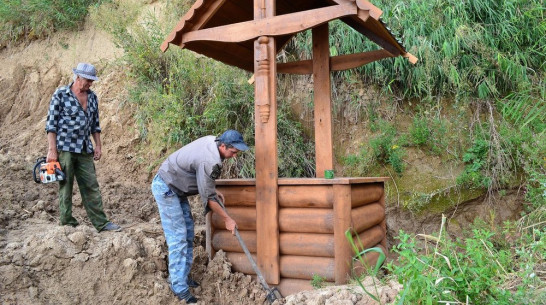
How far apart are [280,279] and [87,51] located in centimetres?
778

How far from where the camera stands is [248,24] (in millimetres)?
4371

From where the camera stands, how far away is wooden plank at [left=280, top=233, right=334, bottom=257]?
13.2 ft

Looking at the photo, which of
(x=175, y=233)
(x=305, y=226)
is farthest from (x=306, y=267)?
(x=175, y=233)

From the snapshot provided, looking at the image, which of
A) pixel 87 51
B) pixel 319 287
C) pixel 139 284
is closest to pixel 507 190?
pixel 319 287

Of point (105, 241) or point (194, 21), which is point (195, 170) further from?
point (194, 21)

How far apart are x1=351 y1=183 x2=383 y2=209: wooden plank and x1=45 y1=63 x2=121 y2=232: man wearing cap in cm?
265

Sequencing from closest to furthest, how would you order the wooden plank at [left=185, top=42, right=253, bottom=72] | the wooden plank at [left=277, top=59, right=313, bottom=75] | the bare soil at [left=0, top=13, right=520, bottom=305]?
the bare soil at [left=0, top=13, right=520, bottom=305]
the wooden plank at [left=185, top=42, right=253, bottom=72]
the wooden plank at [left=277, top=59, right=313, bottom=75]

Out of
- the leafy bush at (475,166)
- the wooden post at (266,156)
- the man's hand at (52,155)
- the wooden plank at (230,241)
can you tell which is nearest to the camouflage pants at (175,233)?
the wooden plank at (230,241)

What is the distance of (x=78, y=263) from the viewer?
398 centimetres

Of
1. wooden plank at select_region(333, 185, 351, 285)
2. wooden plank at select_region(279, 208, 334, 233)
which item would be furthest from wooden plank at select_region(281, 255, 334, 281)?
wooden plank at select_region(279, 208, 334, 233)

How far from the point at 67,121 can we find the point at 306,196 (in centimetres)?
269

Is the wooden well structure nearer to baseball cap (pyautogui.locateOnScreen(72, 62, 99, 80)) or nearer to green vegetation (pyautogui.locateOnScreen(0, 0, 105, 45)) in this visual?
baseball cap (pyautogui.locateOnScreen(72, 62, 99, 80))

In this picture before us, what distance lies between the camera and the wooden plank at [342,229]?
3885 millimetres

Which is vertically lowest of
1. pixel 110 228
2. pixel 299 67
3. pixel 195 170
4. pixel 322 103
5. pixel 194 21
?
pixel 110 228
